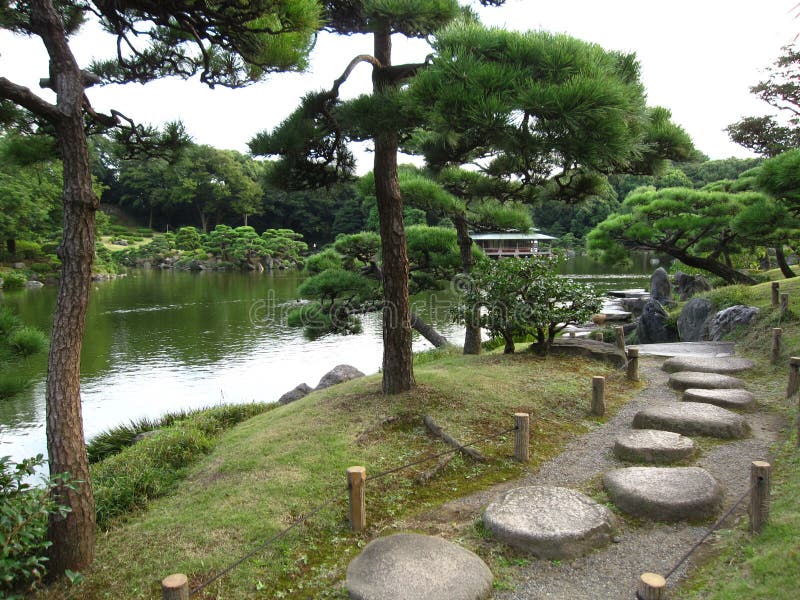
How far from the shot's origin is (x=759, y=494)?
2.92 m

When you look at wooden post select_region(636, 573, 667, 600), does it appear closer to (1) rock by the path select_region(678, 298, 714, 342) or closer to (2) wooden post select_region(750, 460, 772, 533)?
(2) wooden post select_region(750, 460, 772, 533)

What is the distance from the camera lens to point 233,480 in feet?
13.8

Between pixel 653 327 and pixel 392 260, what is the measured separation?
7.82 meters

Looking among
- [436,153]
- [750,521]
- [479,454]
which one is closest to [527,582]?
[750,521]

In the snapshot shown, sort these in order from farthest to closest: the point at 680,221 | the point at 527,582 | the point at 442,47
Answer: the point at 680,221 < the point at 442,47 < the point at 527,582

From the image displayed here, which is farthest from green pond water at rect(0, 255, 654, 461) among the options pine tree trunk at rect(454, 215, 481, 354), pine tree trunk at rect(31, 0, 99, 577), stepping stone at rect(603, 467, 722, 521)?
stepping stone at rect(603, 467, 722, 521)

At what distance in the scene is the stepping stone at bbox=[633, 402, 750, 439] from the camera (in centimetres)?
463

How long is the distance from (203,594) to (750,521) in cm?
305

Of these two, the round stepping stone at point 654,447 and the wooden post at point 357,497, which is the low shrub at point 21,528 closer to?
the wooden post at point 357,497

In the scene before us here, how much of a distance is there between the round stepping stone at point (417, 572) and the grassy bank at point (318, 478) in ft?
0.56

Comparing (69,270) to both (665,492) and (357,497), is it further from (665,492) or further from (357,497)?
(665,492)

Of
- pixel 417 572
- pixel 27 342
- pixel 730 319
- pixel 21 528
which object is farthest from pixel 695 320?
pixel 21 528

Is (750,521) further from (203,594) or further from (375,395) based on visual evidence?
(375,395)

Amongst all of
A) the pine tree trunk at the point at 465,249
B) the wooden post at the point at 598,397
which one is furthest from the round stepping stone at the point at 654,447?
the pine tree trunk at the point at 465,249
